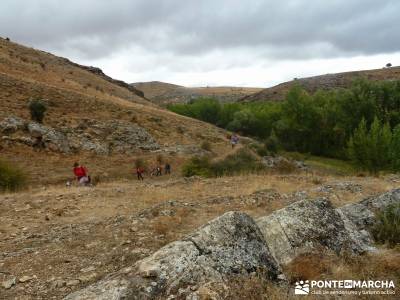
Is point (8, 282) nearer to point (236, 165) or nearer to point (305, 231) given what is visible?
point (305, 231)

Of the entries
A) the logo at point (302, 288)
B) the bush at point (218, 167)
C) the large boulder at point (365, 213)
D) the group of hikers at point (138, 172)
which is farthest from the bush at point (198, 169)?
the logo at point (302, 288)

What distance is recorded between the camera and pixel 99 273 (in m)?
7.02

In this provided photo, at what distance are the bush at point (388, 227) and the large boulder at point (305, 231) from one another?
1037 mm

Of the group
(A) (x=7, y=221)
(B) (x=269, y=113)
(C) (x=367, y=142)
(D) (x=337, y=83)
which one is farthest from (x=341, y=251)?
(D) (x=337, y=83)

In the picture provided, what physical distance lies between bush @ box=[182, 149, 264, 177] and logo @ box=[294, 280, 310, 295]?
623 inches

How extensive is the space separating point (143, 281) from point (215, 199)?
687 cm

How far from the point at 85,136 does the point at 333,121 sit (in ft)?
120

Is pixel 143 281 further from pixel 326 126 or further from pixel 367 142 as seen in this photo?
pixel 326 126

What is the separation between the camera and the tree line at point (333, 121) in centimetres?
3688

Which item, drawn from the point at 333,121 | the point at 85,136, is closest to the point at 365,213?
the point at 85,136

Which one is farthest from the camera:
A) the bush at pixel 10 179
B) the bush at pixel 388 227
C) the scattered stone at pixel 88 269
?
the bush at pixel 10 179

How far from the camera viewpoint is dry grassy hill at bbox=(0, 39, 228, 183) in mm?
26750

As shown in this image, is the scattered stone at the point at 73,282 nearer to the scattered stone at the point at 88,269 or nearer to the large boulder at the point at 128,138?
the scattered stone at the point at 88,269

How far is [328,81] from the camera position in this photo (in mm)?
114688
